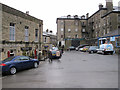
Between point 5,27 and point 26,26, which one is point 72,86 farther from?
point 26,26

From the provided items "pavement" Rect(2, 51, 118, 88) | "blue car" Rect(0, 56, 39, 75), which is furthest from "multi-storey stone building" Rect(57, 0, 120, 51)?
"blue car" Rect(0, 56, 39, 75)

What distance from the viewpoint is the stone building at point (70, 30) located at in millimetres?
51531

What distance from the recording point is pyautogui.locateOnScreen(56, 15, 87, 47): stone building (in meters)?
51.5

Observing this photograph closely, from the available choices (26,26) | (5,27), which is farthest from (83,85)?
(26,26)

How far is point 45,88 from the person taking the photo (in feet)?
18.4

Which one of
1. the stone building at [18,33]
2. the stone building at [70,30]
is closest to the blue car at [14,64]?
the stone building at [18,33]

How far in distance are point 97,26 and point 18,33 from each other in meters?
35.9

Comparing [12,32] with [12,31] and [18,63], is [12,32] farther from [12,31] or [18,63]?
[18,63]

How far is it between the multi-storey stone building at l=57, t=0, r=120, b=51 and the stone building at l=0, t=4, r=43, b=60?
1843 cm

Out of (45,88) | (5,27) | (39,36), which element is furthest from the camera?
(39,36)

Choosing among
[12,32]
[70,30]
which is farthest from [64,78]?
[70,30]

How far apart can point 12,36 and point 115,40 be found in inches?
861

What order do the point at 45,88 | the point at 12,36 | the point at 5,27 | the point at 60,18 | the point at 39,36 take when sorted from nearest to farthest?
the point at 45,88, the point at 5,27, the point at 12,36, the point at 39,36, the point at 60,18

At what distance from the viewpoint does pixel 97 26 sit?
44.8m
